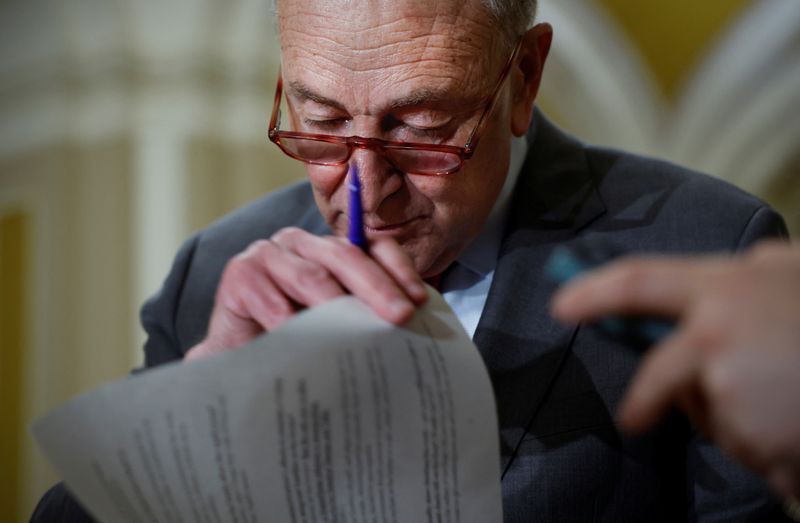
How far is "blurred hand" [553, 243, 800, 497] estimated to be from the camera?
554 mm

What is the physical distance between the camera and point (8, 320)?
142 inches

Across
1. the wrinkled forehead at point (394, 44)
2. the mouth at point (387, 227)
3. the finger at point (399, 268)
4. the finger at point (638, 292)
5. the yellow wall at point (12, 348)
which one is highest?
the wrinkled forehead at point (394, 44)

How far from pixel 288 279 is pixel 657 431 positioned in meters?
0.56

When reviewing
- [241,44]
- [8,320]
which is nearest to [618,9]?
[241,44]

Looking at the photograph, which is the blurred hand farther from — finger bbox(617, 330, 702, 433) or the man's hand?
the man's hand

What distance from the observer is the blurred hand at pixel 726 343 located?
55cm

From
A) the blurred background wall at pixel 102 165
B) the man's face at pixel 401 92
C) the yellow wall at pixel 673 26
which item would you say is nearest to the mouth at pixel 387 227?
the man's face at pixel 401 92

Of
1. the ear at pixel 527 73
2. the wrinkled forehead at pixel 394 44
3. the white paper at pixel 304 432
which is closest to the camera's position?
the white paper at pixel 304 432

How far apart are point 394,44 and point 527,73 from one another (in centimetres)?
24

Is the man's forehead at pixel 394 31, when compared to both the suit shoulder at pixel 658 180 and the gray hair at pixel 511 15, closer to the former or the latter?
the gray hair at pixel 511 15

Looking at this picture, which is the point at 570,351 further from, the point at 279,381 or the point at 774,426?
the point at 774,426

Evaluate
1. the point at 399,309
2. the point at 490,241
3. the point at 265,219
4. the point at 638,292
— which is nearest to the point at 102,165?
the point at 265,219

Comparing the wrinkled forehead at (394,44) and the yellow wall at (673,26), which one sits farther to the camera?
the yellow wall at (673,26)

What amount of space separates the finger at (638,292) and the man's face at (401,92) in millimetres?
621
